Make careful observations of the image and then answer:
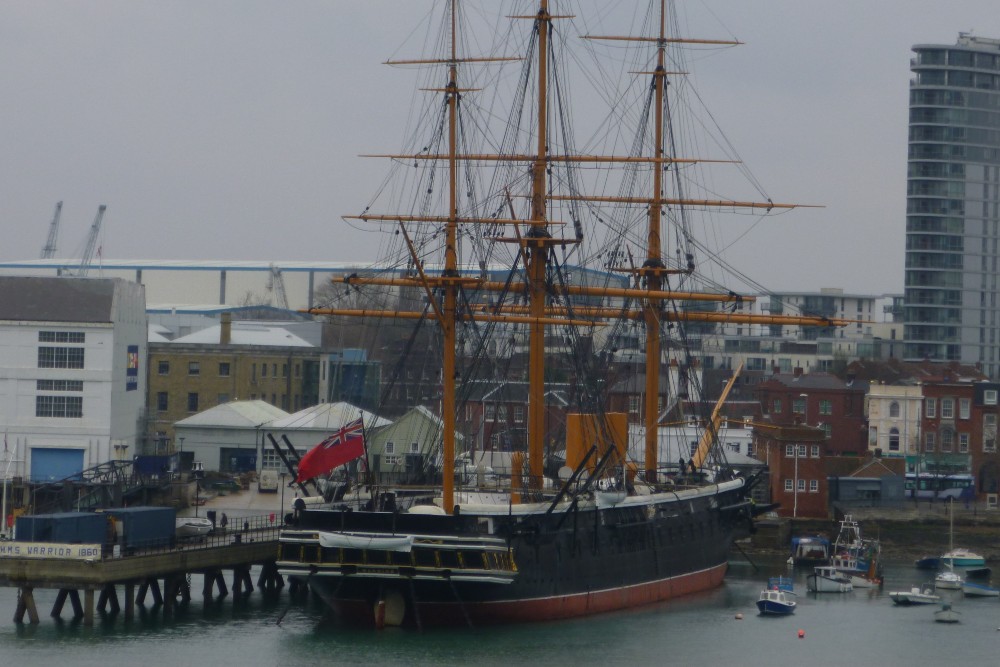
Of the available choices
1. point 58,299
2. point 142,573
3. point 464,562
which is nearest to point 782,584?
point 464,562

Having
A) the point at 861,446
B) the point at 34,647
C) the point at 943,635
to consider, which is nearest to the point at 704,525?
the point at 943,635

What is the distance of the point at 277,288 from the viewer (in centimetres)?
17225

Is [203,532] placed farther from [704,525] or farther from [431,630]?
[704,525]

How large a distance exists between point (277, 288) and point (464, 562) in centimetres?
12511

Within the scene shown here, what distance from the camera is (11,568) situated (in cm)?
4912

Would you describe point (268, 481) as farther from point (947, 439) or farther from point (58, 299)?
point (947, 439)

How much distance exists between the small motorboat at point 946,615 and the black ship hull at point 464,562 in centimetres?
957

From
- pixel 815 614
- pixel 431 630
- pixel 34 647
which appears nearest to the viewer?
pixel 34 647

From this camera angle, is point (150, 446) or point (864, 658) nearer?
point (864, 658)

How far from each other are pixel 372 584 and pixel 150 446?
43909 millimetres

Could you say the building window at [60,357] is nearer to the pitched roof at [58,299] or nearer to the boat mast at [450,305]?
the pitched roof at [58,299]

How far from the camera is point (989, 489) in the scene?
86375 millimetres

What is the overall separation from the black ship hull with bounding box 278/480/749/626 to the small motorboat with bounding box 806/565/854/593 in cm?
922

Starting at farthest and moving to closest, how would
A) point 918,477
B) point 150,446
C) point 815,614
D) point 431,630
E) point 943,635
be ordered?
point 150,446 < point 918,477 < point 815,614 < point 943,635 < point 431,630
